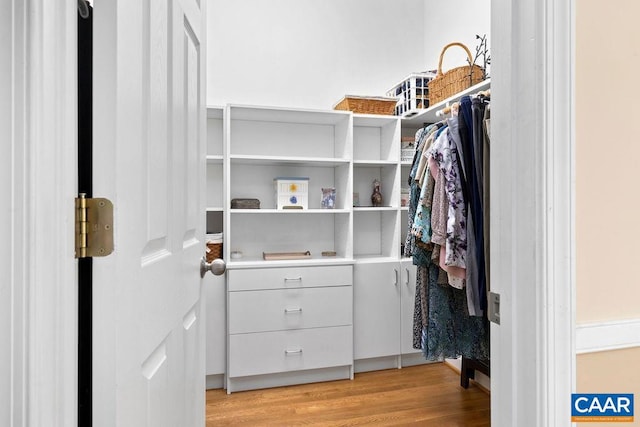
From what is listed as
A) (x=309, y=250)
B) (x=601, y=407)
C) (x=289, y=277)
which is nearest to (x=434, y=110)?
(x=309, y=250)

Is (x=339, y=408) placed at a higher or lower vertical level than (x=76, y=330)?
lower

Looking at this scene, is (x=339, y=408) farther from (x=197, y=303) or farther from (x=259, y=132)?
(x=259, y=132)

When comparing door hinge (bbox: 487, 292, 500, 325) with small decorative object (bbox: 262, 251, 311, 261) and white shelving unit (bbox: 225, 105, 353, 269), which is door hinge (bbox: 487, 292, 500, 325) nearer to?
white shelving unit (bbox: 225, 105, 353, 269)

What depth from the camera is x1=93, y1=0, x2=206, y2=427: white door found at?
58 centimetres

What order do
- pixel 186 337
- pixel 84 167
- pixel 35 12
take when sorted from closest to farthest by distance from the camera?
pixel 35 12
pixel 84 167
pixel 186 337

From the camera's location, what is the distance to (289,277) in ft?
8.54

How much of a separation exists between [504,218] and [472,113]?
117 centimetres

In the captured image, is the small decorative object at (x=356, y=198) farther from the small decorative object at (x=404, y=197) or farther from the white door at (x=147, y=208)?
the white door at (x=147, y=208)

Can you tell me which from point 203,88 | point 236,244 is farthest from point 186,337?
point 236,244

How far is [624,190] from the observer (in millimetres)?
825

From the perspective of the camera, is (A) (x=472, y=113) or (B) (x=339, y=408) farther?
(B) (x=339, y=408)

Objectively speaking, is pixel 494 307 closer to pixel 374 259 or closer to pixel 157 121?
pixel 157 121

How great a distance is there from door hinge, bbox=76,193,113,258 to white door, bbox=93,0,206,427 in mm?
14

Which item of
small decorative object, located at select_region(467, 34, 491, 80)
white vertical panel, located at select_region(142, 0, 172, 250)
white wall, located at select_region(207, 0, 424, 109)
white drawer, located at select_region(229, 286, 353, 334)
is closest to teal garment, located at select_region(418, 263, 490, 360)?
white drawer, located at select_region(229, 286, 353, 334)
